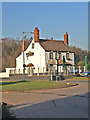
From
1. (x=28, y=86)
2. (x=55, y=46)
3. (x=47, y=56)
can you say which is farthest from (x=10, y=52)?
(x=28, y=86)

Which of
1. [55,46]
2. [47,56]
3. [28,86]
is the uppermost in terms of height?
[55,46]

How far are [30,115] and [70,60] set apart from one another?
5185 centimetres

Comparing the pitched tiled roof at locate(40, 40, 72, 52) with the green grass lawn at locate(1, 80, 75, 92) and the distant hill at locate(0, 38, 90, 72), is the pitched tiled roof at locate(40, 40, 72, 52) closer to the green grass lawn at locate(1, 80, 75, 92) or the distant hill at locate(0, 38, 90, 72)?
the distant hill at locate(0, 38, 90, 72)

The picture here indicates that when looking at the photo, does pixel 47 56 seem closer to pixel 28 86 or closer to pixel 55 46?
pixel 55 46

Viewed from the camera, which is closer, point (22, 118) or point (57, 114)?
point (22, 118)

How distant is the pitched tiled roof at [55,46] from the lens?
5839 centimetres

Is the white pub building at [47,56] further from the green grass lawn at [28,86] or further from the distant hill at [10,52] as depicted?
the green grass lawn at [28,86]

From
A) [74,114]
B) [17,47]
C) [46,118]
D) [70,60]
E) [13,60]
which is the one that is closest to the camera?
[46,118]

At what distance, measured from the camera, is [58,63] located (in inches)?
2271

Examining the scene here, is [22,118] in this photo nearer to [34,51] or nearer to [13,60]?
[34,51]

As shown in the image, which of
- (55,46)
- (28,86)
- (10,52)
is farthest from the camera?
(10,52)

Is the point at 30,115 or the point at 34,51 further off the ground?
the point at 34,51

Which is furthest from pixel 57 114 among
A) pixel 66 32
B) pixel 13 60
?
pixel 13 60

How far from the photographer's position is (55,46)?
199 ft
